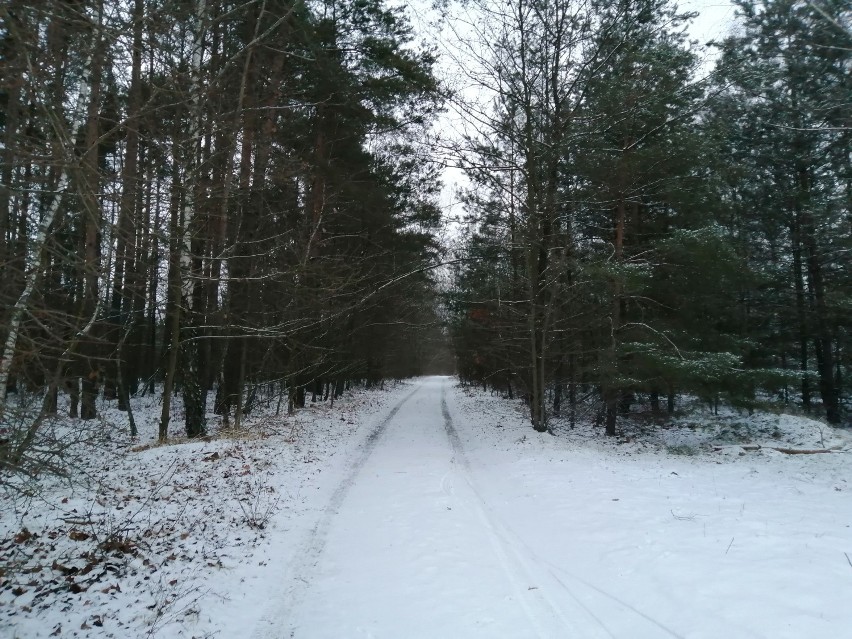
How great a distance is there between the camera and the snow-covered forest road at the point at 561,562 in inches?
156

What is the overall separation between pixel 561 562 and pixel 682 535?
5.38 ft

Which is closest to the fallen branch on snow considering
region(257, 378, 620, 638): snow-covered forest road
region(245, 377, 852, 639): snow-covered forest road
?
region(245, 377, 852, 639): snow-covered forest road

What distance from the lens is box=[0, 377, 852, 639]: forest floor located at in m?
4.01

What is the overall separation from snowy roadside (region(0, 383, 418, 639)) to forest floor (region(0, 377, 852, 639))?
0.02 metres

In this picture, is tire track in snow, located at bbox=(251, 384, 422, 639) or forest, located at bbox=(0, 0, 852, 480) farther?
forest, located at bbox=(0, 0, 852, 480)

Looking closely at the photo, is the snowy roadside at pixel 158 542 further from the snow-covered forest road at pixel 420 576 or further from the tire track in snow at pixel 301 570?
the snow-covered forest road at pixel 420 576

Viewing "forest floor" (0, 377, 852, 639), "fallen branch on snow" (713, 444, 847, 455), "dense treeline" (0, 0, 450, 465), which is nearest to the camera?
"dense treeline" (0, 0, 450, 465)

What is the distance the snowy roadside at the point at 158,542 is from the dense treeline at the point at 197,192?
4.98 ft

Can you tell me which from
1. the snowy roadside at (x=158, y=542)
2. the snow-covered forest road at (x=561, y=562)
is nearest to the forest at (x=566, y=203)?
the snowy roadside at (x=158, y=542)

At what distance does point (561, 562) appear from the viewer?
17.0ft

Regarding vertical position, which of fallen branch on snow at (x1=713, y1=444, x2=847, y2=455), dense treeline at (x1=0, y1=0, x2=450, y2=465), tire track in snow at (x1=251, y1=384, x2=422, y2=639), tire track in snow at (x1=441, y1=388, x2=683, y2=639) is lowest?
tire track in snow at (x1=251, y1=384, x2=422, y2=639)

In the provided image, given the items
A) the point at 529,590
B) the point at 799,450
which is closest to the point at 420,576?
the point at 529,590

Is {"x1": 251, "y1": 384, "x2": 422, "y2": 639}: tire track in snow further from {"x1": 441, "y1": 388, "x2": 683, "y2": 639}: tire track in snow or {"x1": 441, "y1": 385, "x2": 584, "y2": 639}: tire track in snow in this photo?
{"x1": 441, "y1": 388, "x2": 683, "y2": 639}: tire track in snow

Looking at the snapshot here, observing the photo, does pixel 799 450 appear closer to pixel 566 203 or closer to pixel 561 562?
pixel 566 203
